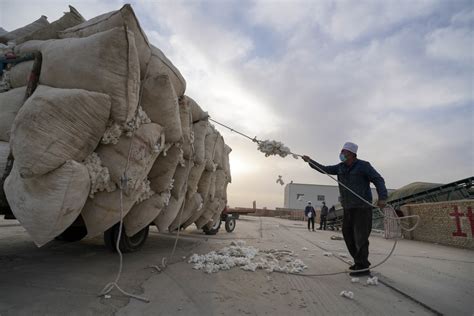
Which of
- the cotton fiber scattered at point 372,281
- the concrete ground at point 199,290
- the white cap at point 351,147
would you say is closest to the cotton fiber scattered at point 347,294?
the concrete ground at point 199,290

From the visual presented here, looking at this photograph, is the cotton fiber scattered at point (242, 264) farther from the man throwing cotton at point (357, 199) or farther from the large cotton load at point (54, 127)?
the large cotton load at point (54, 127)

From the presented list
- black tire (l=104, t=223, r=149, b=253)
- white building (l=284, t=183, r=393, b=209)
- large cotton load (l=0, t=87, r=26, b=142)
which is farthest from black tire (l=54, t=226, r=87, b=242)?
white building (l=284, t=183, r=393, b=209)

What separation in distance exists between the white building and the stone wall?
119ft

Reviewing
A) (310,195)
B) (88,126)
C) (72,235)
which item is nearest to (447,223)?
(72,235)

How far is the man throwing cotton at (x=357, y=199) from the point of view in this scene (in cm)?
388

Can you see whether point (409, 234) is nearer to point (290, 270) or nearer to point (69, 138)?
point (290, 270)

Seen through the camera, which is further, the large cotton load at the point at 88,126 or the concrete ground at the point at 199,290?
the concrete ground at the point at 199,290

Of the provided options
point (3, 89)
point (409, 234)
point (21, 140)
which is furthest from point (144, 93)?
point (409, 234)

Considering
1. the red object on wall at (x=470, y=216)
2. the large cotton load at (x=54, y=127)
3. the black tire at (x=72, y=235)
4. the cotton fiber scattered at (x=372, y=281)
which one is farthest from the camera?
the red object on wall at (x=470, y=216)

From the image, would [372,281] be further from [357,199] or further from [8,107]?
[8,107]

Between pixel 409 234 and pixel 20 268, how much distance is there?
12800mm

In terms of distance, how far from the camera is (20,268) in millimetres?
3207

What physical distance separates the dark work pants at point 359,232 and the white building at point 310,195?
4389 cm

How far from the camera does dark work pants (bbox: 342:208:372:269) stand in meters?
3.87
